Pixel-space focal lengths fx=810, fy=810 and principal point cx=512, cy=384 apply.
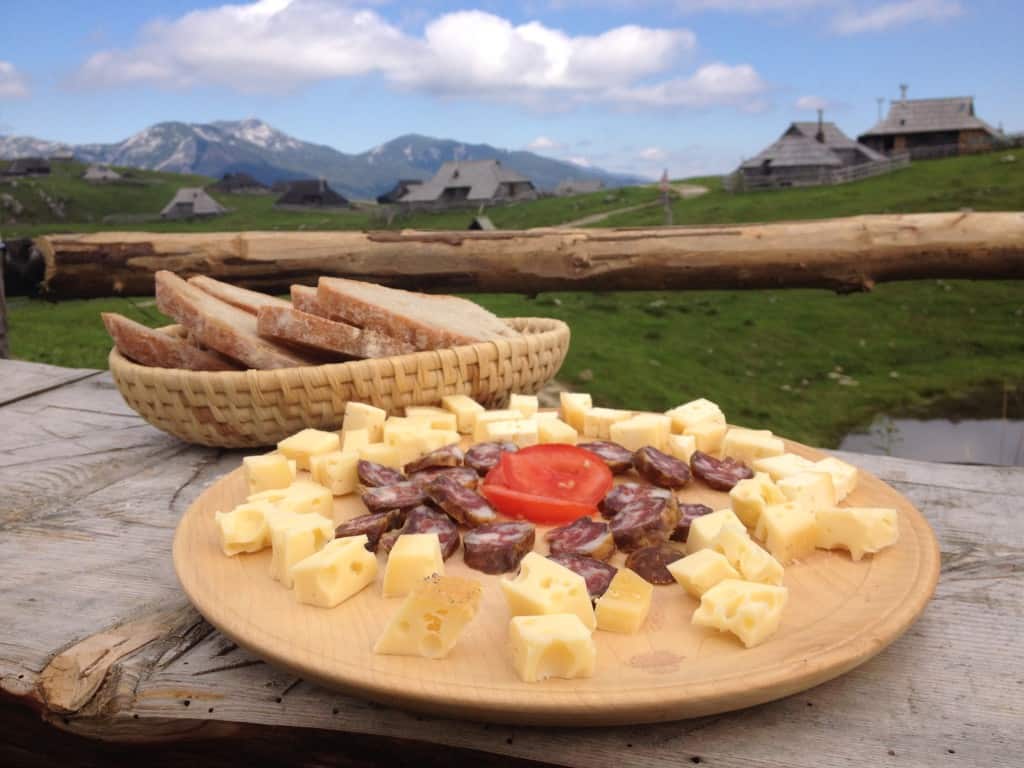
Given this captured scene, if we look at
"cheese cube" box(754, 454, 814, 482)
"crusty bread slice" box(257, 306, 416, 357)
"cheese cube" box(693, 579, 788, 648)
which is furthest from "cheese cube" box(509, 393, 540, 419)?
"cheese cube" box(693, 579, 788, 648)

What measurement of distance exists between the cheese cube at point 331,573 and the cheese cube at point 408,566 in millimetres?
55

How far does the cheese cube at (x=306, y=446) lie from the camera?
217 centimetres

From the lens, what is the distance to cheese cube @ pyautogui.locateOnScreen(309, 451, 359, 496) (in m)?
2.00

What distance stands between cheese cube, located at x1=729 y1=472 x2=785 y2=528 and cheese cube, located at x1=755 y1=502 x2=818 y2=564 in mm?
79

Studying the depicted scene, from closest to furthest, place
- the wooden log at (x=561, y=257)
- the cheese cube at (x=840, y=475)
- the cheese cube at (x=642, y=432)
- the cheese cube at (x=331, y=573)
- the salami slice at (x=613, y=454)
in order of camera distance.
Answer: the cheese cube at (x=331, y=573)
the cheese cube at (x=840, y=475)
the salami slice at (x=613, y=454)
the cheese cube at (x=642, y=432)
the wooden log at (x=561, y=257)

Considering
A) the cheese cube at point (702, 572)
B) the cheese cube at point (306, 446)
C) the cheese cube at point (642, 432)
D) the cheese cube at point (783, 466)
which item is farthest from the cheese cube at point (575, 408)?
the cheese cube at point (702, 572)

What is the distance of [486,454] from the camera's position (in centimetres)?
216

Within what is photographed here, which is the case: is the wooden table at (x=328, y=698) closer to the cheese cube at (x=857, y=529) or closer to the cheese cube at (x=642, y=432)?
the cheese cube at (x=857, y=529)

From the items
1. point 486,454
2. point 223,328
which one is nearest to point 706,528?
point 486,454

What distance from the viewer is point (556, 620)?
1.23m

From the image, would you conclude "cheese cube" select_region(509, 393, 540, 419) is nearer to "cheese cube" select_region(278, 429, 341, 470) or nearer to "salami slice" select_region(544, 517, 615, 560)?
"cheese cube" select_region(278, 429, 341, 470)

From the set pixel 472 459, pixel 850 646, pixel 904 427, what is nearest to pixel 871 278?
pixel 472 459

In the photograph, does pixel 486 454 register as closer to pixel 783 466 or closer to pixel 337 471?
pixel 337 471

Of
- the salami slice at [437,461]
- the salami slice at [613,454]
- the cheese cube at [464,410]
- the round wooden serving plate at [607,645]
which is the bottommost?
the round wooden serving plate at [607,645]
